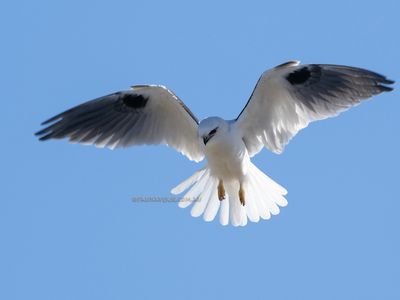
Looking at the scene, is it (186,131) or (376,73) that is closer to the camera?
(376,73)

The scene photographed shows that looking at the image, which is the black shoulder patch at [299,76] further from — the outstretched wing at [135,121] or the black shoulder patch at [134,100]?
the black shoulder patch at [134,100]

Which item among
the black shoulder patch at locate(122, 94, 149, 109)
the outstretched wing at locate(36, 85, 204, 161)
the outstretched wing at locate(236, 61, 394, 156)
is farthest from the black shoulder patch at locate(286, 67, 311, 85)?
the black shoulder patch at locate(122, 94, 149, 109)

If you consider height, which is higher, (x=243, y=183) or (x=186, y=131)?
(x=186, y=131)

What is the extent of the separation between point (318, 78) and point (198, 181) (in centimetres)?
163

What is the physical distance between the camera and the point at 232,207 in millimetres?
11406

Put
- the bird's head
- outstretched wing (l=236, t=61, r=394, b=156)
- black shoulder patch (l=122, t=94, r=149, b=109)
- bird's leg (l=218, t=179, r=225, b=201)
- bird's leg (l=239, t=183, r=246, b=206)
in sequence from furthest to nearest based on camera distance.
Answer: black shoulder patch (l=122, t=94, r=149, b=109) → bird's leg (l=239, t=183, r=246, b=206) → bird's leg (l=218, t=179, r=225, b=201) → outstretched wing (l=236, t=61, r=394, b=156) → the bird's head

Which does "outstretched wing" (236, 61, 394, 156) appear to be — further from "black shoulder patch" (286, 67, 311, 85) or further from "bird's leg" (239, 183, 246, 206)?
"bird's leg" (239, 183, 246, 206)

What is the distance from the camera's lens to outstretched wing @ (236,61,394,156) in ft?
34.7

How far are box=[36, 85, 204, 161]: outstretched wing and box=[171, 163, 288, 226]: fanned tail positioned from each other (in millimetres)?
291

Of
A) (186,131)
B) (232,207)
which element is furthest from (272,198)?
(186,131)

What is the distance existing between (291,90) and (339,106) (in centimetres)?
49

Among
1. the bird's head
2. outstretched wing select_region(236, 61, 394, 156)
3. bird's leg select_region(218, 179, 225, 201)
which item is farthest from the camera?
bird's leg select_region(218, 179, 225, 201)

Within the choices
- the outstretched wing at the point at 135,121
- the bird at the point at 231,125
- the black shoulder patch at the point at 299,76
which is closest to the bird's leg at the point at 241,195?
the bird at the point at 231,125

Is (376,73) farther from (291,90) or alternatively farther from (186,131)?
(186,131)
